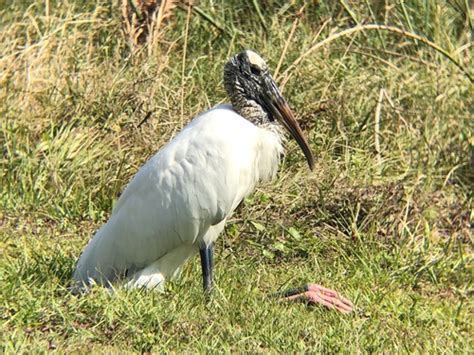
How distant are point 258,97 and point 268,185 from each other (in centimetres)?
127

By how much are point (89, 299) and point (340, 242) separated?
6.84ft

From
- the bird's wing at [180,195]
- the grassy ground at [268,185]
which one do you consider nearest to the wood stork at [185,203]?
the bird's wing at [180,195]

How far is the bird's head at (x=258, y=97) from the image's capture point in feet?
18.7

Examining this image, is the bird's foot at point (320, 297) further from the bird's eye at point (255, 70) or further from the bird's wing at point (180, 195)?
the bird's eye at point (255, 70)

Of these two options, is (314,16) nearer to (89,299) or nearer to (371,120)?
(371,120)

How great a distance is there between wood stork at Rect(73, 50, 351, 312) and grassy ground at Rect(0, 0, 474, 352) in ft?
0.60

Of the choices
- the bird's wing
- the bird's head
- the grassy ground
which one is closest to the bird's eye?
the bird's head

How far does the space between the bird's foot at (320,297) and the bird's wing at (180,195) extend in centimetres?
53

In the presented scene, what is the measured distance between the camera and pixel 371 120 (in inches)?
298

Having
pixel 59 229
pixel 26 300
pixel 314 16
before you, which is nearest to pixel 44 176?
pixel 59 229

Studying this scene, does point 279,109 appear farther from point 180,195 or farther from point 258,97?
point 180,195

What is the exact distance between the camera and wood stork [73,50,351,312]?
17.4ft

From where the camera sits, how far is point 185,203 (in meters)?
5.35

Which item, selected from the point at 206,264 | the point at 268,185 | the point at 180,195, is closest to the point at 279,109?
the point at 180,195
